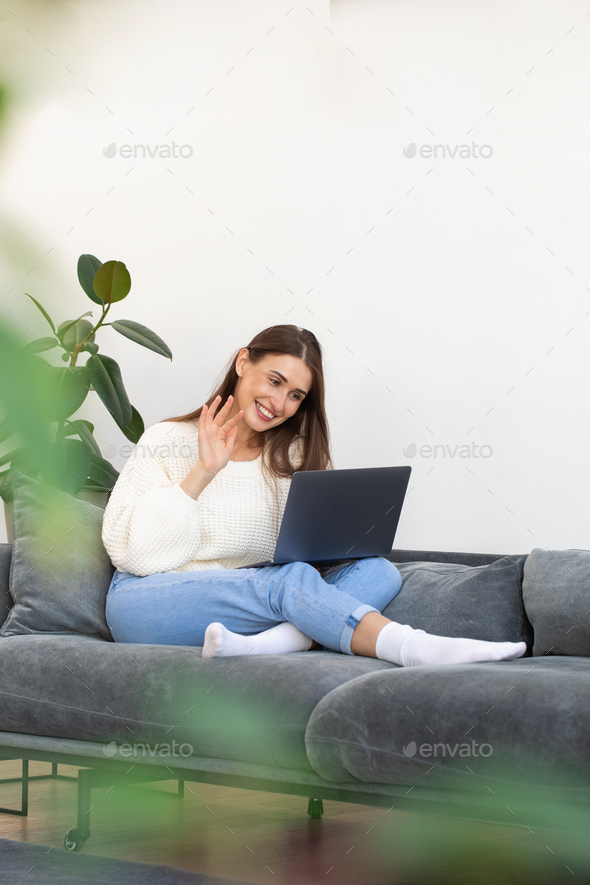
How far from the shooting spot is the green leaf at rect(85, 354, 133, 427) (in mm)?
2207

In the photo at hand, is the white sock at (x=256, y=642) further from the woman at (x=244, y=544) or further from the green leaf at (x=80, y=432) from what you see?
the green leaf at (x=80, y=432)

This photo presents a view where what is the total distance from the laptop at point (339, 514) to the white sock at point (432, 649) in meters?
0.27

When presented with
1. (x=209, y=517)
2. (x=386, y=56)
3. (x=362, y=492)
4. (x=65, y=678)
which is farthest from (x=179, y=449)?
(x=386, y=56)


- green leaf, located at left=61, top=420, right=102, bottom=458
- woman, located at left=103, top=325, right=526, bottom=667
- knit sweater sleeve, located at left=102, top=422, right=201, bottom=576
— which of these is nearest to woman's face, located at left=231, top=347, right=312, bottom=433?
woman, located at left=103, top=325, right=526, bottom=667

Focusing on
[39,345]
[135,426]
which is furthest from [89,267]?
[39,345]

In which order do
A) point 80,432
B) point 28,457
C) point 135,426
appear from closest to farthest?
point 28,457 → point 80,432 → point 135,426

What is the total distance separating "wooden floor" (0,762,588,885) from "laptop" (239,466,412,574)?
1.83 ft

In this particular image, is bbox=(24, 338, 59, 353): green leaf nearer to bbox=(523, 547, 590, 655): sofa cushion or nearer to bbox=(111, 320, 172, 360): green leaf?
Answer: bbox=(523, 547, 590, 655): sofa cushion

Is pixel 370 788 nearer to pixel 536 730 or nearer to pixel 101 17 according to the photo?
pixel 536 730

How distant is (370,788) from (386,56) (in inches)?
90.9

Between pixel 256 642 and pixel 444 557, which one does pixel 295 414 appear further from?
pixel 256 642

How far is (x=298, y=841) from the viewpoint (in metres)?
1.78

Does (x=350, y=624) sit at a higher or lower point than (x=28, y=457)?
lower

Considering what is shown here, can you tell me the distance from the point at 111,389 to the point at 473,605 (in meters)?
1.12
